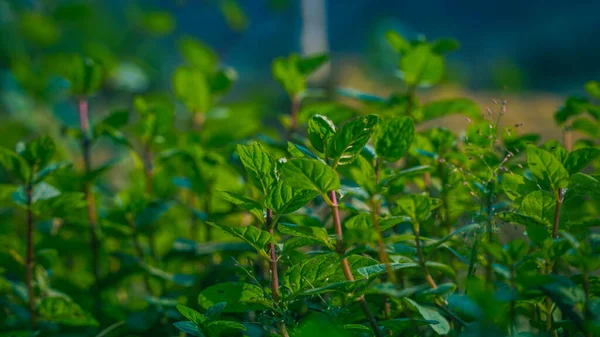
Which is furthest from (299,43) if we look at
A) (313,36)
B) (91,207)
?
(91,207)

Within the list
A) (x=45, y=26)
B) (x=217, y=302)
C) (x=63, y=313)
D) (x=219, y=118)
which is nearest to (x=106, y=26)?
(x=45, y=26)

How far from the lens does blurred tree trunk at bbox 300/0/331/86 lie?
159 inches

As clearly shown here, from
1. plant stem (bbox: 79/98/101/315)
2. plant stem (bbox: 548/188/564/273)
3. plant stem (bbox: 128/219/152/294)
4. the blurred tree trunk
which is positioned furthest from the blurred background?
plant stem (bbox: 128/219/152/294)

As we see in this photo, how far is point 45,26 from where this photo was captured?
11.9ft

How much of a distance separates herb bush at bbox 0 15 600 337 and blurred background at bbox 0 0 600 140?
24cm

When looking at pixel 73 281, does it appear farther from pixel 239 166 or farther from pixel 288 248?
pixel 288 248

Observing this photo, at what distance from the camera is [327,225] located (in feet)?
4.75

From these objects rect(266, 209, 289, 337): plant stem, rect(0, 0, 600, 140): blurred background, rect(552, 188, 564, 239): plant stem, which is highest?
rect(552, 188, 564, 239): plant stem

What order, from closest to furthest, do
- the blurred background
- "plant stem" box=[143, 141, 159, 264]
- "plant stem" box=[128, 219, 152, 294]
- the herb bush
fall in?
the herb bush < "plant stem" box=[128, 219, 152, 294] < "plant stem" box=[143, 141, 159, 264] < the blurred background

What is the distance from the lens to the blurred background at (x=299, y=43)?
337cm

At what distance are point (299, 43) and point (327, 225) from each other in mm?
2886

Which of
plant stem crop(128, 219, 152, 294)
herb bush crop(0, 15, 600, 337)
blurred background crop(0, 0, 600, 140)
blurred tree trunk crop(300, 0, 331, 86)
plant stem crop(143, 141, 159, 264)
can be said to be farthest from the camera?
blurred tree trunk crop(300, 0, 331, 86)

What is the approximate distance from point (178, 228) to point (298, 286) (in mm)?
926

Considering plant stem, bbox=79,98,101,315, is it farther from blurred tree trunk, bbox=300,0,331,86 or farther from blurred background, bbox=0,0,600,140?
blurred tree trunk, bbox=300,0,331,86
